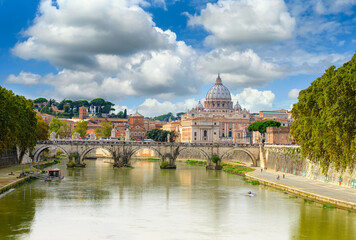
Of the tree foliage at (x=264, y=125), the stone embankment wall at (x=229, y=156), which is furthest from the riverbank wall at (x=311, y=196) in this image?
the tree foliage at (x=264, y=125)

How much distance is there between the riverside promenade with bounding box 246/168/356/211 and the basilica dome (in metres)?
126

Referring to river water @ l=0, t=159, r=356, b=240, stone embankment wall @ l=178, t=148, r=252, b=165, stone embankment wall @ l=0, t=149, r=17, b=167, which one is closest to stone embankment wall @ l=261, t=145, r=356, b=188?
river water @ l=0, t=159, r=356, b=240

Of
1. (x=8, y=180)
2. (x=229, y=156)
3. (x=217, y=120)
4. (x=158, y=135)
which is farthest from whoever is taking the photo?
(x=217, y=120)

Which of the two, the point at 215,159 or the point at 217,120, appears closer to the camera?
the point at 215,159

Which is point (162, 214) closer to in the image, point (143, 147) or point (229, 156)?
point (143, 147)

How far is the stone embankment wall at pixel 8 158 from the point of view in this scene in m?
51.3

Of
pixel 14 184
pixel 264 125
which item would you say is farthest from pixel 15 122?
pixel 264 125

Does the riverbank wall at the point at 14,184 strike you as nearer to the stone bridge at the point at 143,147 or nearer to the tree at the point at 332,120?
the stone bridge at the point at 143,147

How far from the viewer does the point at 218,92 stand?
17262cm

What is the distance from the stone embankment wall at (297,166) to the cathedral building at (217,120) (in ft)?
131

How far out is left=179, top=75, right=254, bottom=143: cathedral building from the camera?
127062mm

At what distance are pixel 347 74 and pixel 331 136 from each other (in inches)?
193

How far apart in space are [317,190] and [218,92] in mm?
138607

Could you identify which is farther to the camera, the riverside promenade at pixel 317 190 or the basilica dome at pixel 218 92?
the basilica dome at pixel 218 92
